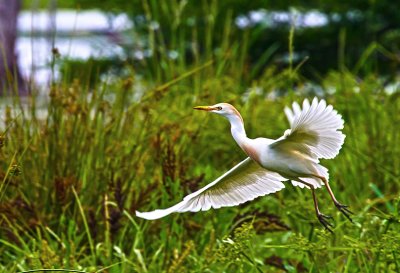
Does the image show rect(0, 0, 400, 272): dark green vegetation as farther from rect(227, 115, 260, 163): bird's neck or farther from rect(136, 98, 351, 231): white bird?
rect(227, 115, 260, 163): bird's neck

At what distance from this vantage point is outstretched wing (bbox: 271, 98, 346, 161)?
2.39 m

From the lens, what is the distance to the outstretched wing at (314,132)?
7.85 feet

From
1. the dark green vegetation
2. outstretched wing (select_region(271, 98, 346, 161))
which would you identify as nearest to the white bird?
outstretched wing (select_region(271, 98, 346, 161))

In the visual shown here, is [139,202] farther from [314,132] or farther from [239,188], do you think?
[314,132]

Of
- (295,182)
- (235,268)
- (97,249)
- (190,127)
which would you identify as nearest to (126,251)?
(97,249)

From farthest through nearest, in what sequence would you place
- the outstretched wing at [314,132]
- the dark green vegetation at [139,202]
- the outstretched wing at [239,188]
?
the dark green vegetation at [139,202]
the outstretched wing at [239,188]
the outstretched wing at [314,132]

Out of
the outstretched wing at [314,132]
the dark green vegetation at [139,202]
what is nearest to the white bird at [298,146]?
the outstretched wing at [314,132]

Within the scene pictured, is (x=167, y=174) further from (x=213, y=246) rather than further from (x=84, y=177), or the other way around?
(x=84, y=177)

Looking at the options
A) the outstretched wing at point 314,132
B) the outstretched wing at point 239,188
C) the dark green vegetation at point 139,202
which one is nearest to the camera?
the outstretched wing at point 314,132

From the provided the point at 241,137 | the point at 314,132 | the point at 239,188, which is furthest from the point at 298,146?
the point at 239,188

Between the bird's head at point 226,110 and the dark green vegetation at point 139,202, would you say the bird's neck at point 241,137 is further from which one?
the dark green vegetation at point 139,202

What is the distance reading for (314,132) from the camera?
2480 millimetres

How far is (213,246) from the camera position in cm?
414

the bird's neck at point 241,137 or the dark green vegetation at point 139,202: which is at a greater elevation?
the bird's neck at point 241,137
